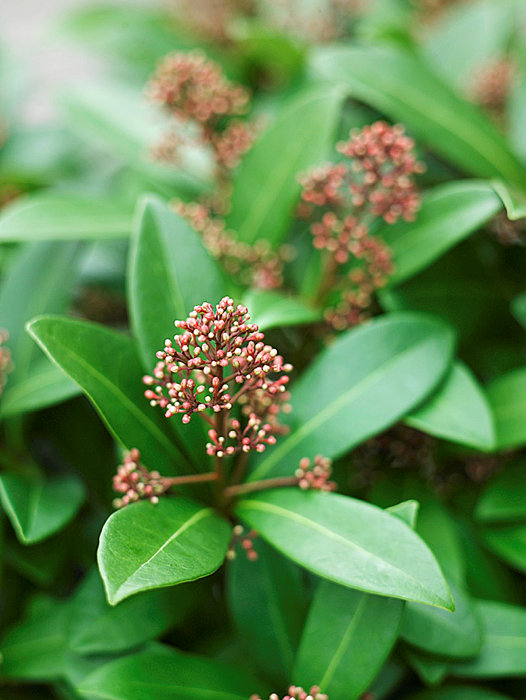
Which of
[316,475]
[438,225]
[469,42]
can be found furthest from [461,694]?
[469,42]

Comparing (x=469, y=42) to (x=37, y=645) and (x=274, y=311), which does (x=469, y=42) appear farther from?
(x=37, y=645)

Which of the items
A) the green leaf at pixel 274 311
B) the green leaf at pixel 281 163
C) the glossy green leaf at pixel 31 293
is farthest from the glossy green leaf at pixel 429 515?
the glossy green leaf at pixel 31 293

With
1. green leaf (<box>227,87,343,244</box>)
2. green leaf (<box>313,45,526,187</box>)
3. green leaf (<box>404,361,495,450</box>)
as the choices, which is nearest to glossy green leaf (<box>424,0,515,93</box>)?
green leaf (<box>313,45,526,187</box>)

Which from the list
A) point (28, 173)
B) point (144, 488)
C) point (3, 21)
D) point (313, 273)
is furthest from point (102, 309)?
point (3, 21)

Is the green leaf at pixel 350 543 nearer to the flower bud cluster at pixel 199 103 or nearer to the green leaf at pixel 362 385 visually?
the green leaf at pixel 362 385

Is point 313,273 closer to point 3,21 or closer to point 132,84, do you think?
point 132,84
